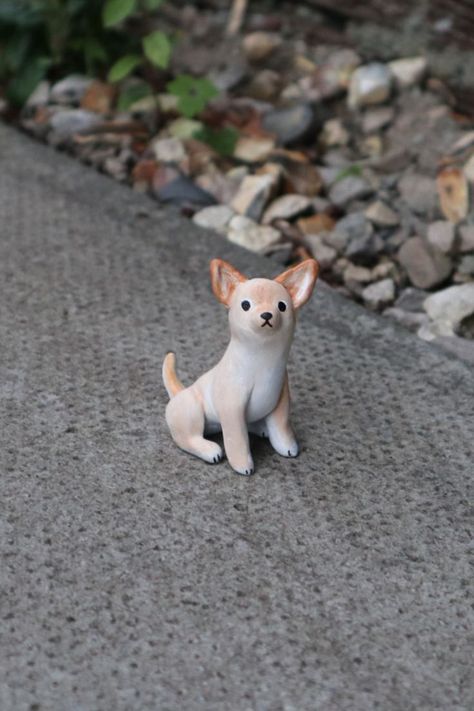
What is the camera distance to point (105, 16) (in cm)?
314

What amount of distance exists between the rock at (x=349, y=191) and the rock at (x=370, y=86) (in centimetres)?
50

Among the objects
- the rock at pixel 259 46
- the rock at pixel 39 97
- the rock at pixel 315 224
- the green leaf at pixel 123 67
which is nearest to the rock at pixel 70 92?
the rock at pixel 39 97

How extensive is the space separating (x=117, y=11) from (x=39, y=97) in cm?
55

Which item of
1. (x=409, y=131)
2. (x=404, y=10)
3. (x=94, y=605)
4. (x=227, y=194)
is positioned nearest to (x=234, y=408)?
(x=94, y=605)

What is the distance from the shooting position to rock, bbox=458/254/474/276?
8.67ft

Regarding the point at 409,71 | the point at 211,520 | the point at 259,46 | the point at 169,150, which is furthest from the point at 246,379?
the point at 259,46

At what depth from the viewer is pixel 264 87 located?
3.52 meters

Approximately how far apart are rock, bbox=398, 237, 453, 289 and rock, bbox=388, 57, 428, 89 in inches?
36.2

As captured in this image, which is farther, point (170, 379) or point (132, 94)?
point (132, 94)

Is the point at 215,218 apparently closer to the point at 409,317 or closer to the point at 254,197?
the point at 254,197

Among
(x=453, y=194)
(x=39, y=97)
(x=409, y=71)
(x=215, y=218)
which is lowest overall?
(x=39, y=97)

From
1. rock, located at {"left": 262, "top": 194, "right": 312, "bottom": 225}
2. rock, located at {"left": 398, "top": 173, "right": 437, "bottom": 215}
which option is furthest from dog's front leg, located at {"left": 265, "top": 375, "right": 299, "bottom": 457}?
rock, located at {"left": 398, "top": 173, "right": 437, "bottom": 215}

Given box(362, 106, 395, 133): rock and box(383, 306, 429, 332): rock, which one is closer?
box(383, 306, 429, 332): rock

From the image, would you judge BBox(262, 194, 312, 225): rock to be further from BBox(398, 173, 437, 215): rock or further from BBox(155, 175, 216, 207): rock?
BBox(398, 173, 437, 215): rock
